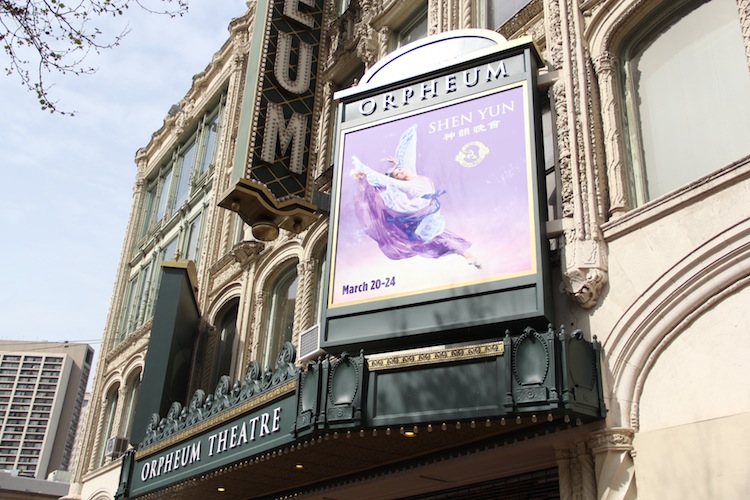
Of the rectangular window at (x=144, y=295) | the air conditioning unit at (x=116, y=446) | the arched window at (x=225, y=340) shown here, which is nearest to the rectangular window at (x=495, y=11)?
the arched window at (x=225, y=340)

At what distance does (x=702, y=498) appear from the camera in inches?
328

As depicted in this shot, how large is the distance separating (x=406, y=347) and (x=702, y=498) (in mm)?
4308

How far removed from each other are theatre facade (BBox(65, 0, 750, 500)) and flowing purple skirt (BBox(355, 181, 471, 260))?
0.11 ft

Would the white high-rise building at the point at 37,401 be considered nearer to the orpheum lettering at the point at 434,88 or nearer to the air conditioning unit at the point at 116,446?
the air conditioning unit at the point at 116,446

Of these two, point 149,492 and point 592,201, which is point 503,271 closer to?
point 592,201

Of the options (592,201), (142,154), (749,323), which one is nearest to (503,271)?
(592,201)

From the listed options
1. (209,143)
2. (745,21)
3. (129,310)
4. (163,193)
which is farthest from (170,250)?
(745,21)

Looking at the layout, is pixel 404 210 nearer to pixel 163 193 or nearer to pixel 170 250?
pixel 170 250

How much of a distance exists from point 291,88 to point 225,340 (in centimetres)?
713

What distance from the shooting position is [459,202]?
37.1ft

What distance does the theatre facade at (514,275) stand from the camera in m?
9.12

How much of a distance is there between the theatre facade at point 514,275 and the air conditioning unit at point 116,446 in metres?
7.28

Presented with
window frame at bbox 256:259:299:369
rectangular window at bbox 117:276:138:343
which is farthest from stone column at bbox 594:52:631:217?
rectangular window at bbox 117:276:138:343

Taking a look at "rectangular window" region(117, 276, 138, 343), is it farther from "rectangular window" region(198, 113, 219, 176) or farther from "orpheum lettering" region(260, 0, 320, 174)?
"orpheum lettering" region(260, 0, 320, 174)
